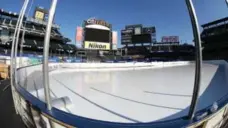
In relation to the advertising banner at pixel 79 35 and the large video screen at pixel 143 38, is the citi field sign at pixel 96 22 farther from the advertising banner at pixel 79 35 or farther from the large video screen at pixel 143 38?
the large video screen at pixel 143 38

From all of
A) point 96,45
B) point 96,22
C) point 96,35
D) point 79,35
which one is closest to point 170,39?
point 96,22

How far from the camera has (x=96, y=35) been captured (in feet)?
55.8

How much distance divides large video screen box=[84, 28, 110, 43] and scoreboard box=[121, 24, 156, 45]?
1168 cm

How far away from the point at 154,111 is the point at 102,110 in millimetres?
556

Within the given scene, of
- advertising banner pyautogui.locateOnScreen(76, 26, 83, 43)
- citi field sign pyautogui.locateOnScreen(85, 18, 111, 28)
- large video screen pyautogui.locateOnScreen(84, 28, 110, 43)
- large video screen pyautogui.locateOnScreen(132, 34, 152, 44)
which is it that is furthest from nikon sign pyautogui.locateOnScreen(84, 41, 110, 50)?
large video screen pyautogui.locateOnScreen(132, 34, 152, 44)

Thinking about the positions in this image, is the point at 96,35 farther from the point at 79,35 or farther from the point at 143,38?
the point at 143,38

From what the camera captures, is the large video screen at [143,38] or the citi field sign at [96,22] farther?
the large video screen at [143,38]

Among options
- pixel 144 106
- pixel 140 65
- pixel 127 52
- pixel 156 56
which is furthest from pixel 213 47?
pixel 144 106

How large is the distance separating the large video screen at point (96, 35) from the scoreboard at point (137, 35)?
38.3 feet

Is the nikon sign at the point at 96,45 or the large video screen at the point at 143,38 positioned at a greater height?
the large video screen at the point at 143,38

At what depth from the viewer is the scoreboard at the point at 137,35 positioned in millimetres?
28609

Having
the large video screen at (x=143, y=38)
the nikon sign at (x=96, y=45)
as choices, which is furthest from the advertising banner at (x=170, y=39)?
the nikon sign at (x=96, y=45)

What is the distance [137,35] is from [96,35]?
1303 cm

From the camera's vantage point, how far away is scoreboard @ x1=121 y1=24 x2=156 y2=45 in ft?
93.9
